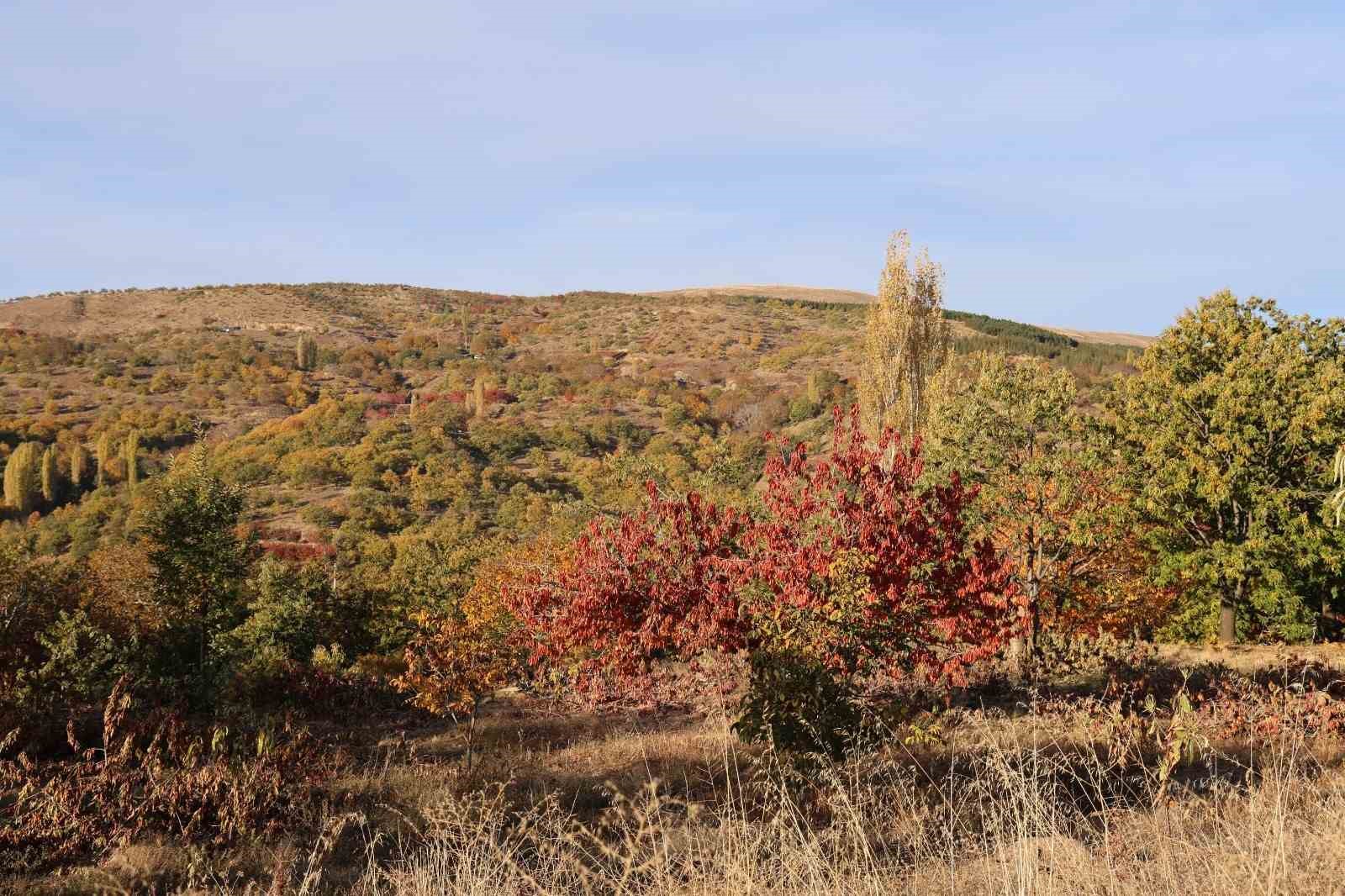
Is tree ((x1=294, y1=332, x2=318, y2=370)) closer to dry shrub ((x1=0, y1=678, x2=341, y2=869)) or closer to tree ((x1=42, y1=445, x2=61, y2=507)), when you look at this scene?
tree ((x1=42, y1=445, x2=61, y2=507))

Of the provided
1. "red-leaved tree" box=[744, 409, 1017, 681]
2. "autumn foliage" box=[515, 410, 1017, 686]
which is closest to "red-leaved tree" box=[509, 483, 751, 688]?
"autumn foliage" box=[515, 410, 1017, 686]

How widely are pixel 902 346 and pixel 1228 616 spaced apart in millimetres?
12579

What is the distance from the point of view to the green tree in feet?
69.6

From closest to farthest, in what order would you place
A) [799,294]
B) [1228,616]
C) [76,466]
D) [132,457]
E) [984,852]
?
1. [984,852]
2. [1228,616]
3. [76,466]
4. [132,457]
5. [799,294]

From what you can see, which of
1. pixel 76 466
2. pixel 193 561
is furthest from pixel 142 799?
pixel 76 466

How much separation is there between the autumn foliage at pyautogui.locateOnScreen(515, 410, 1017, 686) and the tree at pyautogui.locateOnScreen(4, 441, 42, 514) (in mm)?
68905

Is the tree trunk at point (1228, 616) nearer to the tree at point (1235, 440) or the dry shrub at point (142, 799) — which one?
the tree at point (1235, 440)

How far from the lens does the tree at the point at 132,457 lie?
68812mm

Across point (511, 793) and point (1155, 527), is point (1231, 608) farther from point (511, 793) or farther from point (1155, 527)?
point (511, 793)

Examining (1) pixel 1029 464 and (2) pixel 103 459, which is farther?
(2) pixel 103 459

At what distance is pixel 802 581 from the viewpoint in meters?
10.8

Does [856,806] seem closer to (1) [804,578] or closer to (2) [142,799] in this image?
(1) [804,578]

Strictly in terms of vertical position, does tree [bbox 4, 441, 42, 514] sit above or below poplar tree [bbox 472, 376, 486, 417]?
below

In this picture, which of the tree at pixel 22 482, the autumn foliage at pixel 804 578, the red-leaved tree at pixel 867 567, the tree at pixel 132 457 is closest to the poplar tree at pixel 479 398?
the tree at pixel 132 457
